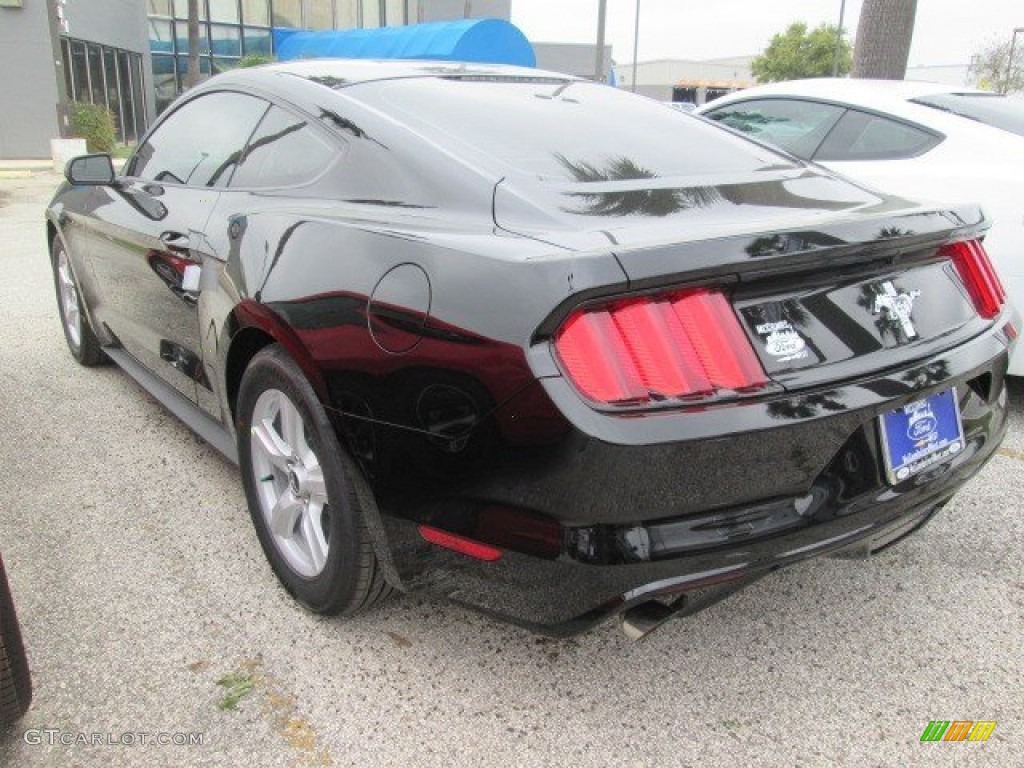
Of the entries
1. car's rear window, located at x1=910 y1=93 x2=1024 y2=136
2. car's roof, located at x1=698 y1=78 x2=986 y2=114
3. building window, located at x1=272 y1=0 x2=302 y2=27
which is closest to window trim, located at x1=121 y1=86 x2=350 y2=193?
car's roof, located at x1=698 y1=78 x2=986 y2=114

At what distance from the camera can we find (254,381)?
2.38 meters

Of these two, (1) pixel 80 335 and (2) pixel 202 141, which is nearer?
(2) pixel 202 141

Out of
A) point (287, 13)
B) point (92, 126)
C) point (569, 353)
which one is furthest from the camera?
point (287, 13)

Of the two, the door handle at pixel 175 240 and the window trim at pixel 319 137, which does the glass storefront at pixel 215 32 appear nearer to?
the door handle at pixel 175 240

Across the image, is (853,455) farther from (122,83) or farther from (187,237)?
(122,83)

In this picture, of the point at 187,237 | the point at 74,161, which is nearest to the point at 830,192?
the point at 187,237

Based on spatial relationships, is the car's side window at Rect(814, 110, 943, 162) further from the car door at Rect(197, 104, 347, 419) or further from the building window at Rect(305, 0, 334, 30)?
the building window at Rect(305, 0, 334, 30)

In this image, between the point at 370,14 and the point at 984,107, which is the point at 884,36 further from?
the point at 370,14

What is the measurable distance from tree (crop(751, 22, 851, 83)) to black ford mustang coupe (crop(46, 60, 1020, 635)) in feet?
212

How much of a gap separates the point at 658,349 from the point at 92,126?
889 inches

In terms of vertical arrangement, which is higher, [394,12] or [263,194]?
[394,12]

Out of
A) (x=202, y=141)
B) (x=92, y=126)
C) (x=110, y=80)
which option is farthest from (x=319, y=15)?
(x=202, y=141)

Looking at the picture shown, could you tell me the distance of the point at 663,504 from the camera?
5.45 feet

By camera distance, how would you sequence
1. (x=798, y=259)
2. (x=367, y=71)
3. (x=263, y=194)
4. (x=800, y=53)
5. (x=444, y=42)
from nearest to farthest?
(x=798, y=259) < (x=263, y=194) < (x=367, y=71) < (x=444, y=42) < (x=800, y=53)
